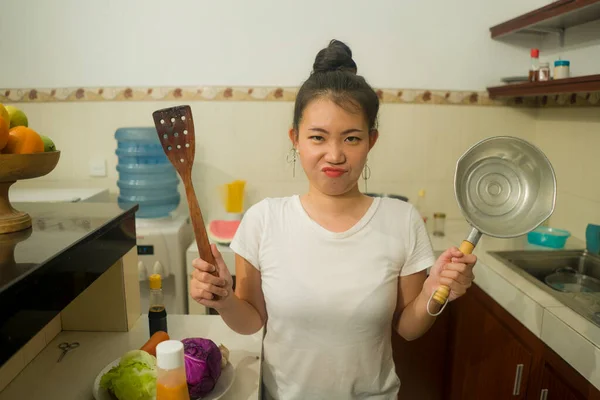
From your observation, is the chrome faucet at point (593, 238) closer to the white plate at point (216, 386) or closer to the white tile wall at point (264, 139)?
the white tile wall at point (264, 139)

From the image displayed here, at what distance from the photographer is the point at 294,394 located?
98 centimetres

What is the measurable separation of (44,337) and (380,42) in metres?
1.86

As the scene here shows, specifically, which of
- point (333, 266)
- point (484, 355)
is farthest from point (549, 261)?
point (333, 266)

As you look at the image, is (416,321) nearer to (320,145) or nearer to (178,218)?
(320,145)

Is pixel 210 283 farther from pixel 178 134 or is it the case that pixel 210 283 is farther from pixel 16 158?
pixel 16 158

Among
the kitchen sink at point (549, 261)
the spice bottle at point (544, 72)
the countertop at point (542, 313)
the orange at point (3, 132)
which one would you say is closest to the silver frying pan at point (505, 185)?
the countertop at point (542, 313)

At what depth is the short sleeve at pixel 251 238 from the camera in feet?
3.28

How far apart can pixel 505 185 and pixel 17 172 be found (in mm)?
1000

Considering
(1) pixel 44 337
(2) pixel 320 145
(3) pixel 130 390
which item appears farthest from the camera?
(1) pixel 44 337

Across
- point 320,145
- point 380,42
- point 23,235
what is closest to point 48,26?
point 380,42

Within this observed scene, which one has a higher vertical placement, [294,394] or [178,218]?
[178,218]

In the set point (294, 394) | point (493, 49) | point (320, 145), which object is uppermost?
point (493, 49)

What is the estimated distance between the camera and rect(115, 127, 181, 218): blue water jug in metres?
2.21

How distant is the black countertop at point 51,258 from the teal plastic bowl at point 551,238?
63.2 inches
